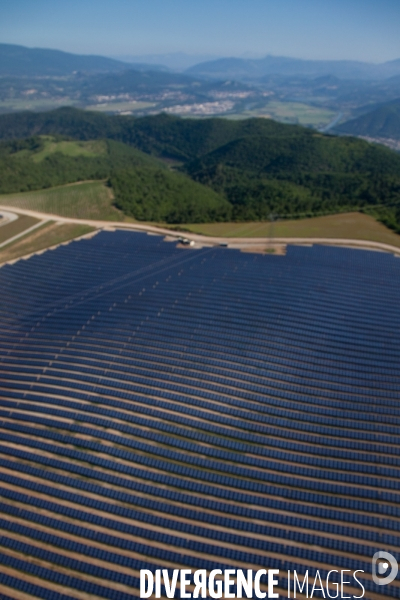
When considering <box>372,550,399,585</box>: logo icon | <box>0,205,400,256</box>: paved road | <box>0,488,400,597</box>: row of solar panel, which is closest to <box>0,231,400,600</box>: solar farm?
<box>0,488,400,597</box>: row of solar panel

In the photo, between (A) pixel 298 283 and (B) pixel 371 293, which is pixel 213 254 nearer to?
(A) pixel 298 283

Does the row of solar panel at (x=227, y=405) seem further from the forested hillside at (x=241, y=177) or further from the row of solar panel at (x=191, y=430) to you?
the forested hillside at (x=241, y=177)

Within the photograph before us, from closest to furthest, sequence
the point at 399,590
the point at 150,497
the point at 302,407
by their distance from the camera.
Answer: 1. the point at 399,590
2. the point at 150,497
3. the point at 302,407

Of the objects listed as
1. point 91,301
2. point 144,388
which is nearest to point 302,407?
point 144,388

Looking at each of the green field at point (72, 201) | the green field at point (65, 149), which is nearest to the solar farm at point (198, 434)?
the green field at point (72, 201)

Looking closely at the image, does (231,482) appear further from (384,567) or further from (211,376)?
(384,567)

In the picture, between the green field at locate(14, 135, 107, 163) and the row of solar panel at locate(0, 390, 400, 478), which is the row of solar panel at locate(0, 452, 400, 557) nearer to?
the row of solar panel at locate(0, 390, 400, 478)
